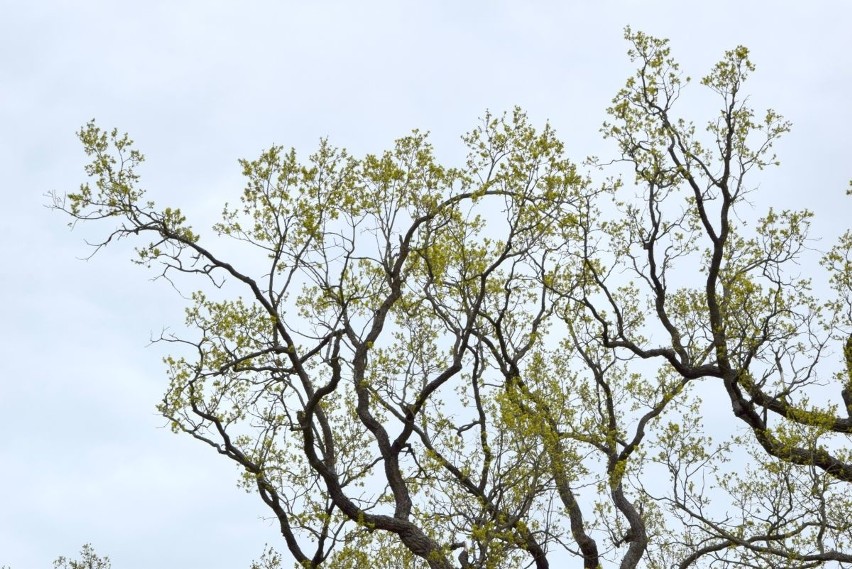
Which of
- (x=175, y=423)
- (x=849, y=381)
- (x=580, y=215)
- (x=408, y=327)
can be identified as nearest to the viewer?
(x=175, y=423)

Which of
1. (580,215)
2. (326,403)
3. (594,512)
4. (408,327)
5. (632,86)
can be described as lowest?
(594,512)

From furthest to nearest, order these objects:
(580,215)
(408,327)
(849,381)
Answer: (408,327), (580,215), (849,381)

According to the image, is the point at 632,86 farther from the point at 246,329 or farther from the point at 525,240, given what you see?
the point at 246,329

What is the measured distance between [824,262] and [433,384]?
266 inches

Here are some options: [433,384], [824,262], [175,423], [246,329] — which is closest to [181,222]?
[246,329]

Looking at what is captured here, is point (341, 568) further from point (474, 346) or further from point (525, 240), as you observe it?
point (525, 240)

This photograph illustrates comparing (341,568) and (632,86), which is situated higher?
(632,86)

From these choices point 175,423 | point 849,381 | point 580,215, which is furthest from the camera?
point 580,215

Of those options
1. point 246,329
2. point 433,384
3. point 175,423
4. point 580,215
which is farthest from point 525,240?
point 175,423

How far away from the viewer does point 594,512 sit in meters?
15.9

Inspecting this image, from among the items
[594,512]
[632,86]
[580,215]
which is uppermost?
[632,86]

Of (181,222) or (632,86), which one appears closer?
(181,222)

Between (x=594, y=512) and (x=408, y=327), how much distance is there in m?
4.40

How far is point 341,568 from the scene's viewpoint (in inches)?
639
